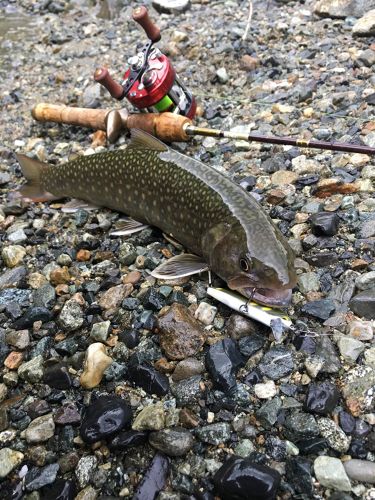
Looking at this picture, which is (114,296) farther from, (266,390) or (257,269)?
(266,390)

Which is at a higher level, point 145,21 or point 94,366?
point 145,21

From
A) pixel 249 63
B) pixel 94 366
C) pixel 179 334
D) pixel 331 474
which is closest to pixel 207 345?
pixel 179 334

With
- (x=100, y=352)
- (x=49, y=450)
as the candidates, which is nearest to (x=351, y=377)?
(x=100, y=352)

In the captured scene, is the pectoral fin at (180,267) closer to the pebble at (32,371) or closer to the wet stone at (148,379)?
the wet stone at (148,379)

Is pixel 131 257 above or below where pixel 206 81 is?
below

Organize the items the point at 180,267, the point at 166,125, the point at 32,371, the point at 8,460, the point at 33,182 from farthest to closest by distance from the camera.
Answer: the point at 33,182 → the point at 166,125 → the point at 180,267 → the point at 32,371 → the point at 8,460

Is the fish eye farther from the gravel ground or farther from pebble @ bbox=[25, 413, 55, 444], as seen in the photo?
pebble @ bbox=[25, 413, 55, 444]

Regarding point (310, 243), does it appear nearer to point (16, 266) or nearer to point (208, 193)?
point (208, 193)
